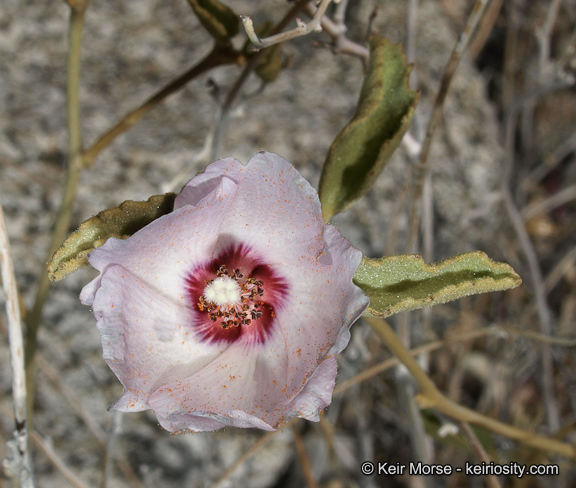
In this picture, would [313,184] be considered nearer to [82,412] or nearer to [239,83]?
[239,83]

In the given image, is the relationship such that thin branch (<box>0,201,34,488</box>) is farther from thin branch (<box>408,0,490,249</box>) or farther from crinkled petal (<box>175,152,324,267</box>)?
thin branch (<box>408,0,490,249</box>)

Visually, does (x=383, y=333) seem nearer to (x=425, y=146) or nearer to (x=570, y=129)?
(x=425, y=146)

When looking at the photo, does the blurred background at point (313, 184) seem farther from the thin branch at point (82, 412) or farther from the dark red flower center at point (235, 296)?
the dark red flower center at point (235, 296)

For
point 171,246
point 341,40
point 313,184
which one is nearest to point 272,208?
point 171,246

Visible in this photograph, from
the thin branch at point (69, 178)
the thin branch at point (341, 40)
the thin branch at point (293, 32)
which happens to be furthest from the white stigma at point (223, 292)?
the thin branch at point (341, 40)

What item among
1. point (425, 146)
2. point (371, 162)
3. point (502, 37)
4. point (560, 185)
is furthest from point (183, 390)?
point (502, 37)
